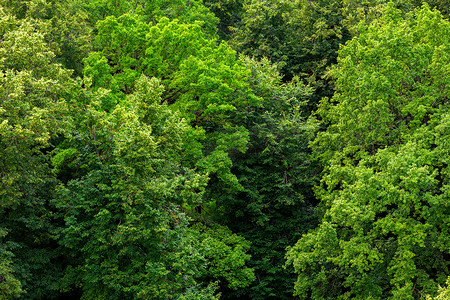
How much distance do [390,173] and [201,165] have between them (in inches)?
391

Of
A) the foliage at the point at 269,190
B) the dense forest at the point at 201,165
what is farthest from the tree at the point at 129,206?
the foliage at the point at 269,190

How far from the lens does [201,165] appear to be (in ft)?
85.3

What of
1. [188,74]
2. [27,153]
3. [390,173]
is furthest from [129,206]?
[188,74]

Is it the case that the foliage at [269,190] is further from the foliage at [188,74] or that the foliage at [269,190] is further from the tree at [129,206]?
the tree at [129,206]

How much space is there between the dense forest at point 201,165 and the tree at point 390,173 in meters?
0.09

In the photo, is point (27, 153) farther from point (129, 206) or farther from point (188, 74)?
point (188, 74)

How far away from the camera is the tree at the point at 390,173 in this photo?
1944cm

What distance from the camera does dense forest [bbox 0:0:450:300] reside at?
18.9m

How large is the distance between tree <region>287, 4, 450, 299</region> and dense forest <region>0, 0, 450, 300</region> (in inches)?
3.5

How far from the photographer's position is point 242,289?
2872 cm

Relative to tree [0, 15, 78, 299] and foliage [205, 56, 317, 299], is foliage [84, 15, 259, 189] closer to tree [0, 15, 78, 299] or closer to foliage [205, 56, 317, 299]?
foliage [205, 56, 317, 299]

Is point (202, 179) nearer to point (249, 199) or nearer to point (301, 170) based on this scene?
point (249, 199)

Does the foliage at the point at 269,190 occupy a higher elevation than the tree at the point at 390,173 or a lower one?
lower

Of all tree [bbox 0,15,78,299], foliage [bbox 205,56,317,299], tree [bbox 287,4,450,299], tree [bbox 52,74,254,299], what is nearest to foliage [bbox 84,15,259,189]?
foliage [bbox 205,56,317,299]
